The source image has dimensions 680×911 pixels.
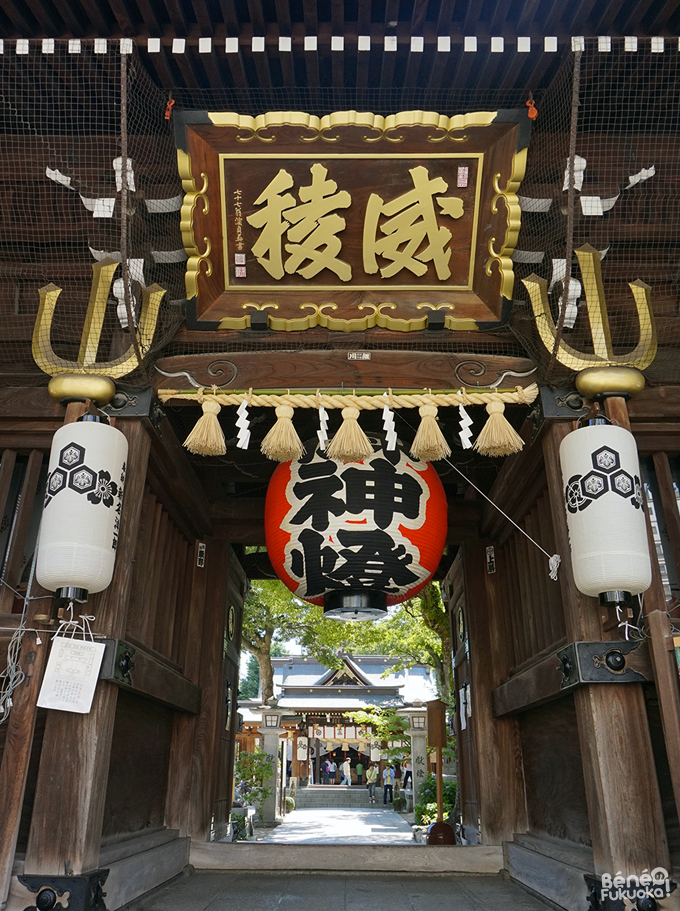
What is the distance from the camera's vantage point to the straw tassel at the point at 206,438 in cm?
438

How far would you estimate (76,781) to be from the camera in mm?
3615

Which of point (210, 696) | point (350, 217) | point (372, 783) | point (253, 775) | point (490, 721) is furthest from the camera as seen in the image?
point (372, 783)

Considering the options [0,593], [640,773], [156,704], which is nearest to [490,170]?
[640,773]

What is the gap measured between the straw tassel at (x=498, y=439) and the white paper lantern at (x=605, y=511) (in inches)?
12.2

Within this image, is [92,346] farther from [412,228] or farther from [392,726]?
[392,726]

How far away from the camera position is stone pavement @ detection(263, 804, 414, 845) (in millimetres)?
12586

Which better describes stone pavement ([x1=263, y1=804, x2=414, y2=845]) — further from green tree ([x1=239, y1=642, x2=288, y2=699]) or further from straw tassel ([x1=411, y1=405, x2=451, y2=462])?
green tree ([x1=239, y1=642, x2=288, y2=699])

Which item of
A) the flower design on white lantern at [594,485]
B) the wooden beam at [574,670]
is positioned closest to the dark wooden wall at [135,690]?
the wooden beam at [574,670]

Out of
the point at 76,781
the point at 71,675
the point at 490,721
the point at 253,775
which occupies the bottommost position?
the point at 253,775

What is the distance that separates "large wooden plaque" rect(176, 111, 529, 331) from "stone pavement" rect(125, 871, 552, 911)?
3.75 metres

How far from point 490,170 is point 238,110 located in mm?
1730

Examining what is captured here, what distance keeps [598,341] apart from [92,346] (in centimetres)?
348

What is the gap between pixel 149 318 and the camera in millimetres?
4809

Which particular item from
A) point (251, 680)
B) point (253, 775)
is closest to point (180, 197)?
point (253, 775)
